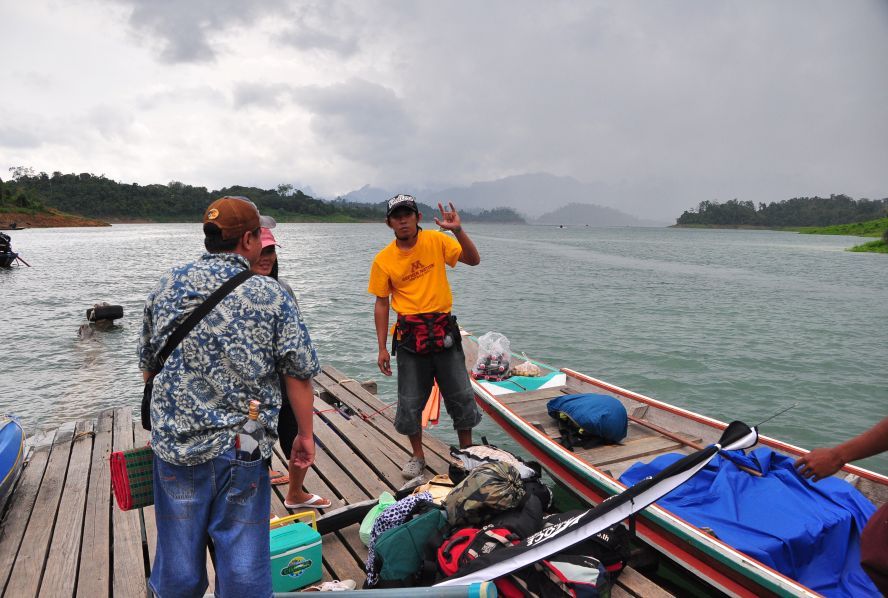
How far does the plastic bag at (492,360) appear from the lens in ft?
29.9

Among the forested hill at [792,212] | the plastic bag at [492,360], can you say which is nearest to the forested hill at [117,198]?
the plastic bag at [492,360]

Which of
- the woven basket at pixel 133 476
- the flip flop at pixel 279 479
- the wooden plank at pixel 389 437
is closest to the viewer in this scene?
the woven basket at pixel 133 476

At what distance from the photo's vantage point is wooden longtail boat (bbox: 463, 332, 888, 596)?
13.4ft

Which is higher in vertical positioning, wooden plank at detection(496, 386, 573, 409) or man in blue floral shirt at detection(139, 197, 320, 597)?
man in blue floral shirt at detection(139, 197, 320, 597)

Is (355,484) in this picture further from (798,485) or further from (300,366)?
(798,485)

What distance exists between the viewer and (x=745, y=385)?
41.8 ft

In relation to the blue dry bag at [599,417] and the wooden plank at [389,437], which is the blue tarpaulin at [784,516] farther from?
the wooden plank at [389,437]

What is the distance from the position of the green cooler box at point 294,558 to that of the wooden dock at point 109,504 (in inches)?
9.9

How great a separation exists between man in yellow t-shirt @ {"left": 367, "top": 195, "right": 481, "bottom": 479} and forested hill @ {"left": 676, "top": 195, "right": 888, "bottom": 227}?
610 ft

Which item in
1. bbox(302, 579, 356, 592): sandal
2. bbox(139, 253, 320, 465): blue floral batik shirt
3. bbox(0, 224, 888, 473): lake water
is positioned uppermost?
bbox(139, 253, 320, 465): blue floral batik shirt

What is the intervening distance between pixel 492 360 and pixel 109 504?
599 cm

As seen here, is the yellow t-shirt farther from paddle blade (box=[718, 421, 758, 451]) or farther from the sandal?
paddle blade (box=[718, 421, 758, 451])

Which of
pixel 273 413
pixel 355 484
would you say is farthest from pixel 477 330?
pixel 273 413

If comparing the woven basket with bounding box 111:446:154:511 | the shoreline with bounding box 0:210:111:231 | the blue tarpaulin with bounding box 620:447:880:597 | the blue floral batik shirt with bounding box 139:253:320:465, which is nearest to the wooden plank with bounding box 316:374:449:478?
the blue tarpaulin with bounding box 620:447:880:597
